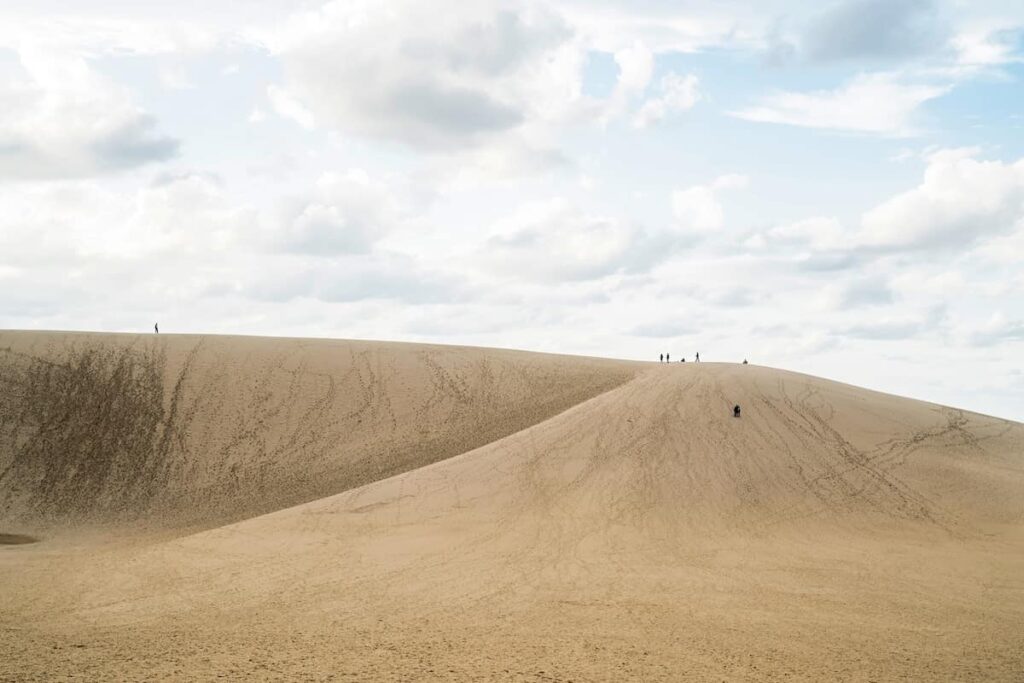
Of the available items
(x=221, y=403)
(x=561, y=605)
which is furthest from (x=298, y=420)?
(x=561, y=605)

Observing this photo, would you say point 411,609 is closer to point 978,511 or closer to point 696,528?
point 696,528

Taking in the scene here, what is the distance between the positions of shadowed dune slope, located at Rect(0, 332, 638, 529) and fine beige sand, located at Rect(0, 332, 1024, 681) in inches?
5.4

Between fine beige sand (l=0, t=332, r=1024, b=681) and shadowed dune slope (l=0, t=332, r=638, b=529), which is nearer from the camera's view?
fine beige sand (l=0, t=332, r=1024, b=681)

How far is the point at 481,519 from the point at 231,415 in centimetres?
Answer: 1565

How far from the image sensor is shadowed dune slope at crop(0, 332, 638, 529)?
99.5ft

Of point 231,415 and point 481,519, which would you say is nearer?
point 481,519

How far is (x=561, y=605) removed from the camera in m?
16.6

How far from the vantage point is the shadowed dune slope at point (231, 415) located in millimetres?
30328

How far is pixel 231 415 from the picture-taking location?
35.3 m

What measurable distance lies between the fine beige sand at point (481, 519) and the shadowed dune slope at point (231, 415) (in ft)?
0.45

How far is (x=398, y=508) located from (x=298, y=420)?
11.4 meters

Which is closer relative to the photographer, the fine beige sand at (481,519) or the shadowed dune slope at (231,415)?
the fine beige sand at (481,519)

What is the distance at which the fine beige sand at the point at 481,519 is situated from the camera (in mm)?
13750

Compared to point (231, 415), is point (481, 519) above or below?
below
